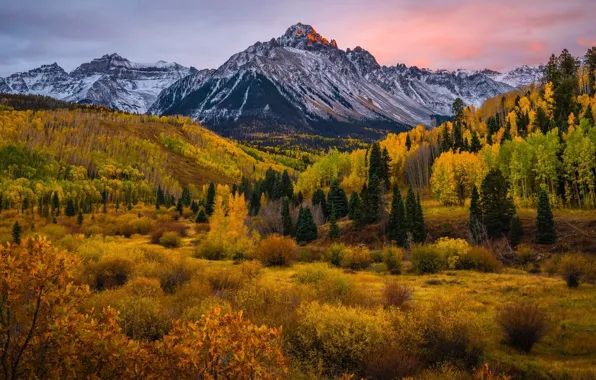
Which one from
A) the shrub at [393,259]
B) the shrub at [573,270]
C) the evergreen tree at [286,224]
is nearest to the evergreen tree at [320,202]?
the evergreen tree at [286,224]

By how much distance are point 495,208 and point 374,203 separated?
22.0 metres

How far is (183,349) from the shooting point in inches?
325

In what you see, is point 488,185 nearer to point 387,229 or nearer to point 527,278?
point 387,229

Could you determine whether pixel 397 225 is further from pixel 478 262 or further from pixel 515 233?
pixel 478 262

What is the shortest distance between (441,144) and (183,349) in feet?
399

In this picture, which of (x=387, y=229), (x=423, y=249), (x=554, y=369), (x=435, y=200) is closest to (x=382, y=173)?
(x=435, y=200)

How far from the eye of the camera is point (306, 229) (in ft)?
248

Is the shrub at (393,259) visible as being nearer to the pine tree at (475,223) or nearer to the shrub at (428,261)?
the shrub at (428,261)

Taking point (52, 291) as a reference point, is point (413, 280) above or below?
below

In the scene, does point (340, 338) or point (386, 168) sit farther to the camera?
point (386, 168)

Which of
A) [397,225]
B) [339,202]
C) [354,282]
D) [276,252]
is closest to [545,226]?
[397,225]

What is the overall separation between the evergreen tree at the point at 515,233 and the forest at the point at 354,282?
49 cm

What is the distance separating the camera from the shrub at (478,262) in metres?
42.8

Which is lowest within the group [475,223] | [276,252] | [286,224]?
[286,224]
